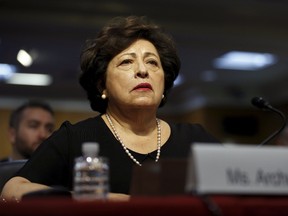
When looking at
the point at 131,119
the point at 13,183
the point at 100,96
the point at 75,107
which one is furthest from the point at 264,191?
the point at 75,107

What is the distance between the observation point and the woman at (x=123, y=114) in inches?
64.4

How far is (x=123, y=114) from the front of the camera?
1.79 m

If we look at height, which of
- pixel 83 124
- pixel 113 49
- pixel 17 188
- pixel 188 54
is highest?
pixel 188 54

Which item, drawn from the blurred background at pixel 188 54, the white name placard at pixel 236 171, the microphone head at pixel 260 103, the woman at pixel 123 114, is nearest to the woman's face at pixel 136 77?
the woman at pixel 123 114

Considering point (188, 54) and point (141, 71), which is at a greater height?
point (188, 54)

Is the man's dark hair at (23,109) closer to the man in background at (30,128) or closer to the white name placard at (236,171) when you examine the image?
the man in background at (30,128)

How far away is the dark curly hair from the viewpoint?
5.94ft

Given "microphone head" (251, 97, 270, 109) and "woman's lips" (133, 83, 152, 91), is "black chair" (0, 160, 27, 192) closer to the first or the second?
"woman's lips" (133, 83, 152, 91)

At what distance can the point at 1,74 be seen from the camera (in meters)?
7.89

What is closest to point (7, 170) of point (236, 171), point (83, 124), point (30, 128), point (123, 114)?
point (83, 124)

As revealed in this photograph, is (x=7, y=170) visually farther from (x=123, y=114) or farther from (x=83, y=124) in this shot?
(x=123, y=114)

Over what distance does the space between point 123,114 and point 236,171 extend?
960mm

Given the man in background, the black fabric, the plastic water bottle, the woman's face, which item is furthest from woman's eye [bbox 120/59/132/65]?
the man in background

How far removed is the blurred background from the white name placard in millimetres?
4061
